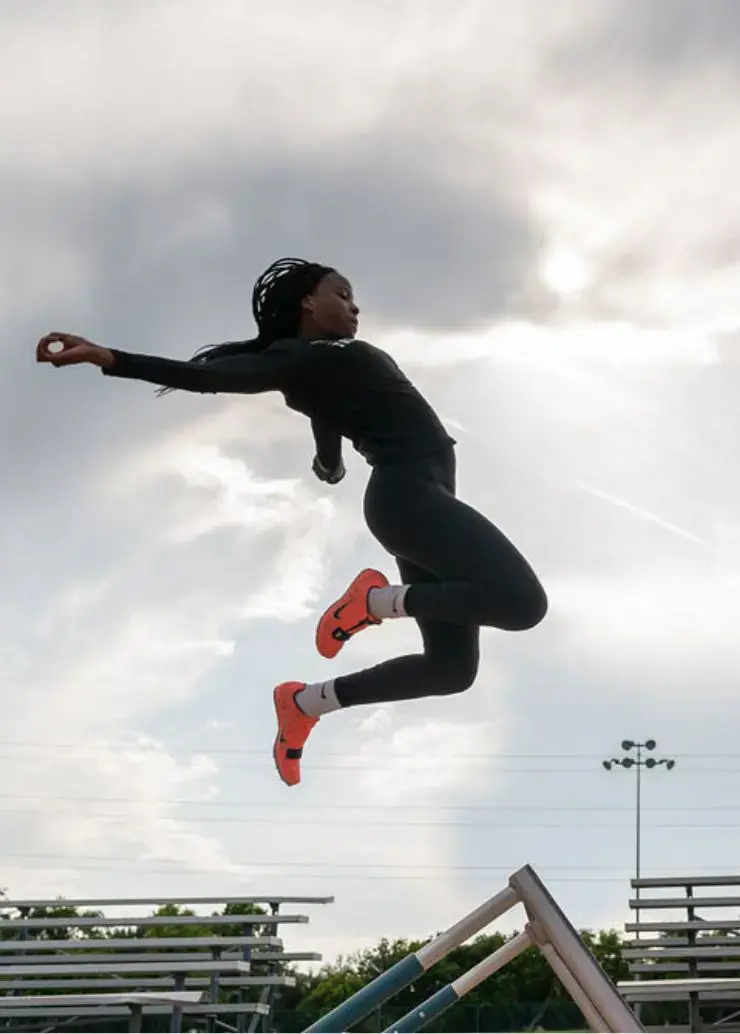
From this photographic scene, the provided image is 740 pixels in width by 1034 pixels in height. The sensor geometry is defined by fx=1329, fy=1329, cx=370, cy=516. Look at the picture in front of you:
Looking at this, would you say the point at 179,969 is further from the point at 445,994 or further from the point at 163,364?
the point at 163,364

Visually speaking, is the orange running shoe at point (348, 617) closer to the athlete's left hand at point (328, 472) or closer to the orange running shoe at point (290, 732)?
the orange running shoe at point (290, 732)

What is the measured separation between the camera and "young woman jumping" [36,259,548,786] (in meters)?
3.26

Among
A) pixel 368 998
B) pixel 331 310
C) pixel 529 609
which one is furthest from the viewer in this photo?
pixel 331 310

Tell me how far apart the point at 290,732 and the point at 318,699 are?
152mm

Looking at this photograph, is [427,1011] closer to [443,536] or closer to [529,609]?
[529,609]

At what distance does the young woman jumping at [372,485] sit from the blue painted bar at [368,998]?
733 mm

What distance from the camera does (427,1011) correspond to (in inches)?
136

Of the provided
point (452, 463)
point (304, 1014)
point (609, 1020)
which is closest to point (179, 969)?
point (452, 463)

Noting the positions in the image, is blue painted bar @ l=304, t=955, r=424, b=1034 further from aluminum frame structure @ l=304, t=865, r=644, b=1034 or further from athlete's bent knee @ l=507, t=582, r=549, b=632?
athlete's bent knee @ l=507, t=582, r=549, b=632

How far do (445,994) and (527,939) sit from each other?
0.60 metres

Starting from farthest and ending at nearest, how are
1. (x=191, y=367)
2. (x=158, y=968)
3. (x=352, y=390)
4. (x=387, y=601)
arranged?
(x=158, y=968) < (x=352, y=390) < (x=387, y=601) < (x=191, y=367)

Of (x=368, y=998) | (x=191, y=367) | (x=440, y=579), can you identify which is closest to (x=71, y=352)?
(x=191, y=367)

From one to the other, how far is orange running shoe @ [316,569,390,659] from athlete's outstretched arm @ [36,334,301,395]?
0.57m

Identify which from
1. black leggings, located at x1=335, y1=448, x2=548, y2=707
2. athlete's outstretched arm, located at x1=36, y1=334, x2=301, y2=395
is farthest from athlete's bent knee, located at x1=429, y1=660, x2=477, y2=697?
athlete's outstretched arm, located at x1=36, y1=334, x2=301, y2=395
